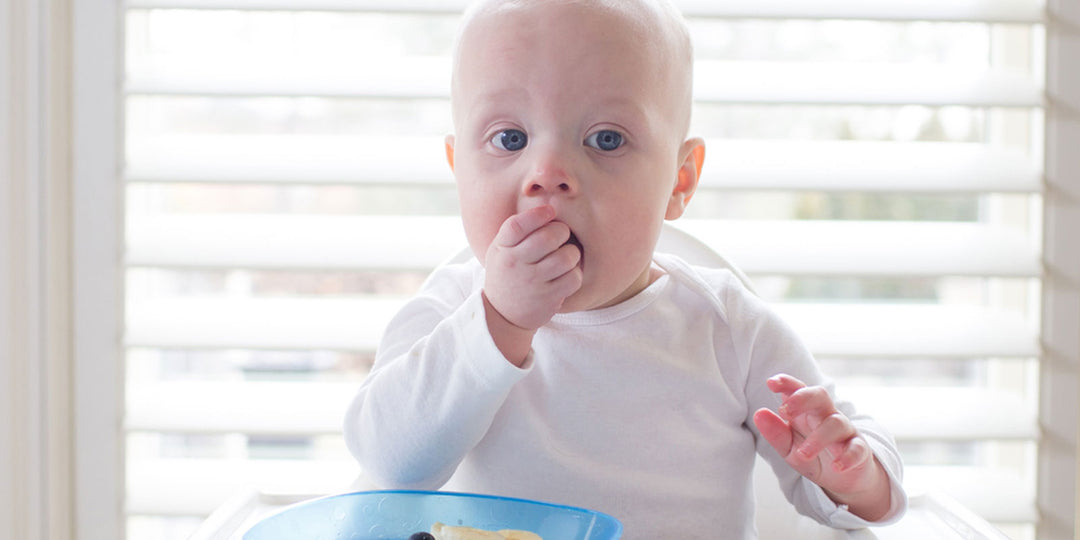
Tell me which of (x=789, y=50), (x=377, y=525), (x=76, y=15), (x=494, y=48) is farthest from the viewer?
(x=789, y=50)

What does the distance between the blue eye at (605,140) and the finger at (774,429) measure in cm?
24

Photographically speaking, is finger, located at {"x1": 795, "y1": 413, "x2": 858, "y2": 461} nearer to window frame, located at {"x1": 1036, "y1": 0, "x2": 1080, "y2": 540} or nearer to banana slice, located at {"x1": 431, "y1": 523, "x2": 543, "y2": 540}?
banana slice, located at {"x1": 431, "y1": 523, "x2": 543, "y2": 540}

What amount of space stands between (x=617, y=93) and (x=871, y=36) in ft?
2.48

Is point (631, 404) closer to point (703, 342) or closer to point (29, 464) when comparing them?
point (703, 342)

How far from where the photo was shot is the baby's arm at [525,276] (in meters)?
0.72

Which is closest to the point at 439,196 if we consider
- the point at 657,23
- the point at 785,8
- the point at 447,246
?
the point at 447,246

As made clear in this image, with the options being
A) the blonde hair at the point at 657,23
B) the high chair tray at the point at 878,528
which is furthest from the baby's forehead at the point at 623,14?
the high chair tray at the point at 878,528

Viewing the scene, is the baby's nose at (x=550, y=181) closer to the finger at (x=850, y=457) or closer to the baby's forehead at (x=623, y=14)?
the baby's forehead at (x=623, y=14)

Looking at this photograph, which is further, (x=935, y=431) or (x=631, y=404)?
(x=935, y=431)

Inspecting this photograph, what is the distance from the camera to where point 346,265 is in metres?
1.23

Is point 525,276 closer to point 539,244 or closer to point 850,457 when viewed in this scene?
point 539,244

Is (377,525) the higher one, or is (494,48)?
(494,48)

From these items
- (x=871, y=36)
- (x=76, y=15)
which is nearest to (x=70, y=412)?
(x=76, y=15)

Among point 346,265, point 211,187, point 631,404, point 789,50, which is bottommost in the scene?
point 631,404
